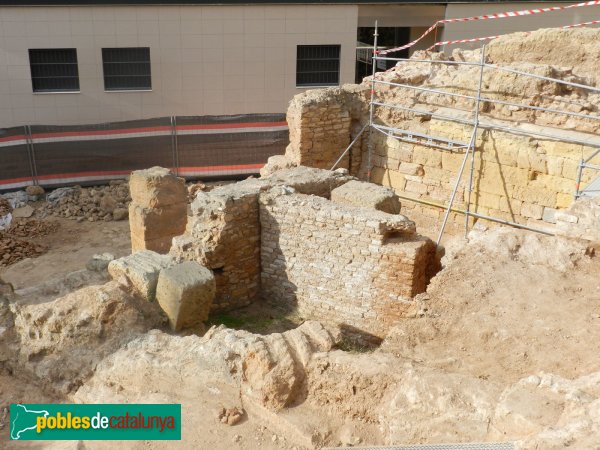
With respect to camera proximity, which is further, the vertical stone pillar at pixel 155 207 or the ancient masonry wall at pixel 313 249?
the vertical stone pillar at pixel 155 207

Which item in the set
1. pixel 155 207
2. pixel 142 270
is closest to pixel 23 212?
pixel 155 207

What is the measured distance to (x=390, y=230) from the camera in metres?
8.16

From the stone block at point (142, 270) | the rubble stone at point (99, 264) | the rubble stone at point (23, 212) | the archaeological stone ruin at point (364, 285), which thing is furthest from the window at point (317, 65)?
the stone block at point (142, 270)

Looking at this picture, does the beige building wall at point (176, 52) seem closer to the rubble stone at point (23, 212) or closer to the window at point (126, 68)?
the window at point (126, 68)

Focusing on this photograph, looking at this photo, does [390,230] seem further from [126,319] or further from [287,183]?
[126,319]

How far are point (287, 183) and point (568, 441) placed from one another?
6100 millimetres

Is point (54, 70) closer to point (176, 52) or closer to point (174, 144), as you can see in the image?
point (176, 52)

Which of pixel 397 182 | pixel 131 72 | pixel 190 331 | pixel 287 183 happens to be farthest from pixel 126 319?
pixel 131 72

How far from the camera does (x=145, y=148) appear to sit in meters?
14.9

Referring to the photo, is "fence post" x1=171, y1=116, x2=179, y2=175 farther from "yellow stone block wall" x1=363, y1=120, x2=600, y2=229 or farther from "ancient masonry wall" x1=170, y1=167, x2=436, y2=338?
"ancient masonry wall" x1=170, y1=167, x2=436, y2=338

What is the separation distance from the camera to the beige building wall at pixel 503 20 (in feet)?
61.0

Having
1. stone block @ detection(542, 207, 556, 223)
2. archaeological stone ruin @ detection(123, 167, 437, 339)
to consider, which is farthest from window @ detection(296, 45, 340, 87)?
stone block @ detection(542, 207, 556, 223)

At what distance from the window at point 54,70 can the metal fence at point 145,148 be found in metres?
2.48

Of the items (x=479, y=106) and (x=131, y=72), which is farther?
(x=131, y=72)
